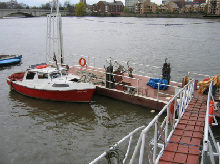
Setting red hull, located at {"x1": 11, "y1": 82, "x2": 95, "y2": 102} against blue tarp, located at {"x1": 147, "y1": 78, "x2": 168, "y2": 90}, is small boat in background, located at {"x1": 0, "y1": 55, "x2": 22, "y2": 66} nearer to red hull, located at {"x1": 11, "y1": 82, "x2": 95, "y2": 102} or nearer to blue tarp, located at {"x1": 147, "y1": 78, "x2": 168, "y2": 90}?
red hull, located at {"x1": 11, "y1": 82, "x2": 95, "y2": 102}

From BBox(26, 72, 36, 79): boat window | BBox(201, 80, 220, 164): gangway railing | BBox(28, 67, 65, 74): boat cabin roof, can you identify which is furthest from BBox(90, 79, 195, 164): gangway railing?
BBox(26, 72, 36, 79): boat window

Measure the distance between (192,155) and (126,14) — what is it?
7003 inches

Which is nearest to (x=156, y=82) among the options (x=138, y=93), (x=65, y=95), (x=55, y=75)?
(x=138, y=93)

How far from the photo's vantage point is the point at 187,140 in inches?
366

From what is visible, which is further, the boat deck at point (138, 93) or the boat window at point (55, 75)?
the boat window at point (55, 75)

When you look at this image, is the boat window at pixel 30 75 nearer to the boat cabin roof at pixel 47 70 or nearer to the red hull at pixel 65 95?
the boat cabin roof at pixel 47 70

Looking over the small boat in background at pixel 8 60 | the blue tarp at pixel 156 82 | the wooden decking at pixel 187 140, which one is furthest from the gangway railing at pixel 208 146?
the small boat in background at pixel 8 60

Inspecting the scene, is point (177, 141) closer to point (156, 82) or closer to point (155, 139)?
point (155, 139)

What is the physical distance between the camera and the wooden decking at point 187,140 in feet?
26.7

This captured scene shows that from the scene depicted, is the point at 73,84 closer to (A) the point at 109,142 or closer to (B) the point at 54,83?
(B) the point at 54,83

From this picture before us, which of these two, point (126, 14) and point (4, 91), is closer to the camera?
point (4, 91)

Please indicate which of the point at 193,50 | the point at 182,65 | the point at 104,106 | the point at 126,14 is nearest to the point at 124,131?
the point at 104,106

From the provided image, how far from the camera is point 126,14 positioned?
17888 cm

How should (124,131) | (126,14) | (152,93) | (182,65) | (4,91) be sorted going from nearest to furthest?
1. (124,131)
2. (152,93)
3. (4,91)
4. (182,65)
5. (126,14)
